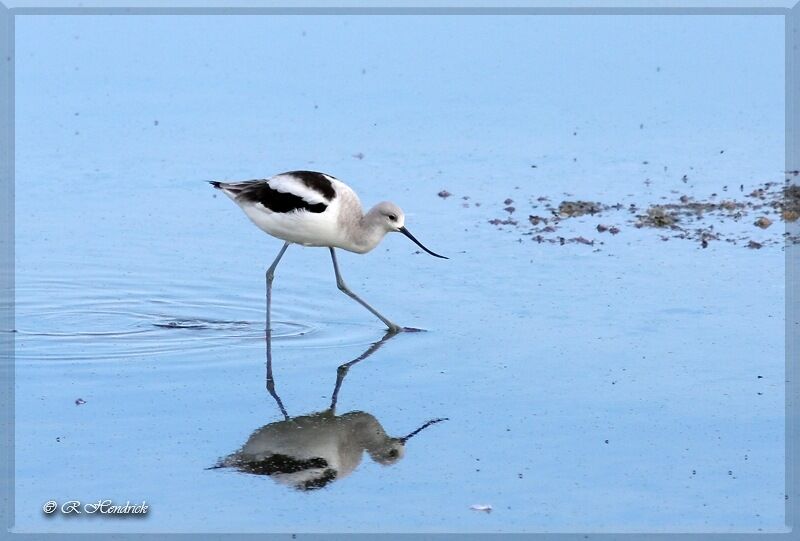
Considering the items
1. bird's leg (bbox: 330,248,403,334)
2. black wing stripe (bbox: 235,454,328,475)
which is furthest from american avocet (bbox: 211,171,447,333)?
black wing stripe (bbox: 235,454,328,475)

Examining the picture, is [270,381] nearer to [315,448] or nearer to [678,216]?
[315,448]

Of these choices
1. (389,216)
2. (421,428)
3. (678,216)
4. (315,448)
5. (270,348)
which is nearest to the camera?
(315,448)

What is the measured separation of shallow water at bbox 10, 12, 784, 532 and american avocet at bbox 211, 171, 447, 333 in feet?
1.52

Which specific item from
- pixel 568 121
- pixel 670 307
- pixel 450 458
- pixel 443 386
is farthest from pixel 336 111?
pixel 450 458

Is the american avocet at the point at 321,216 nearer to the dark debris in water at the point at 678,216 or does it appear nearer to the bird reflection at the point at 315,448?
the bird reflection at the point at 315,448

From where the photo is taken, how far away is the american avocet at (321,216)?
8984mm

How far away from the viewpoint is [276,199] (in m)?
9.15

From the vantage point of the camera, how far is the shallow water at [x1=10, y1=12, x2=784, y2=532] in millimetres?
6508

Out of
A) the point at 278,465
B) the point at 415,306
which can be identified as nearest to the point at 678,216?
the point at 415,306

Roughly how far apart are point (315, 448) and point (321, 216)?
2.32 meters

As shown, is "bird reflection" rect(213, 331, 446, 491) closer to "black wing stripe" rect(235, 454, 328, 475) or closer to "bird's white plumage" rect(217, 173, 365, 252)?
"black wing stripe" rect(235, 454, 328, 475)

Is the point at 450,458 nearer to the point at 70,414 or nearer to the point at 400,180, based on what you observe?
the point at 70,414

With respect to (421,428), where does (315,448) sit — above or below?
below

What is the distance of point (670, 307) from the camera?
9.22 m
